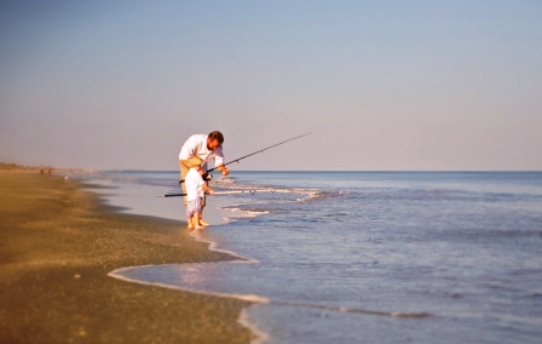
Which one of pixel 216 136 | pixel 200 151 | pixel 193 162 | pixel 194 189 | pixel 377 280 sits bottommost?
pixel 377 280

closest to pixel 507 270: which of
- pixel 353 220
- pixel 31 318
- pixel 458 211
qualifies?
pixel 31 318

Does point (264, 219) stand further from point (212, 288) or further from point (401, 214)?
point (212, 288)

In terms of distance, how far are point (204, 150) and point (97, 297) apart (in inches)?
239

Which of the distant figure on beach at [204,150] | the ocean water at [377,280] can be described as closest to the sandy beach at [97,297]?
the ocean water at [377,280]

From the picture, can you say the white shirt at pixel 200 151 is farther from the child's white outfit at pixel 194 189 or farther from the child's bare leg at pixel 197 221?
the child's bare leg at pixel 197 221

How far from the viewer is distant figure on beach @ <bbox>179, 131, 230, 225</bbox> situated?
1053cm

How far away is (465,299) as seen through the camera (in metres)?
5.20

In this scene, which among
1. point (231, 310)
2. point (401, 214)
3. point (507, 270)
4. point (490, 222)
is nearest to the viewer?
point (231, 310)

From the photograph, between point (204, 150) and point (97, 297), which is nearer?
point (97, 297)

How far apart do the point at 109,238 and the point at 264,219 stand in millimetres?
4904

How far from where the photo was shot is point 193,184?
416 inches

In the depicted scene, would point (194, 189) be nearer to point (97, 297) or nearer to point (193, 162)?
point (193, 162)

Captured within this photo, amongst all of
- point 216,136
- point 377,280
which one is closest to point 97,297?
point 377,280

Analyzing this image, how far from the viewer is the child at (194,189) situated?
1055 cm
